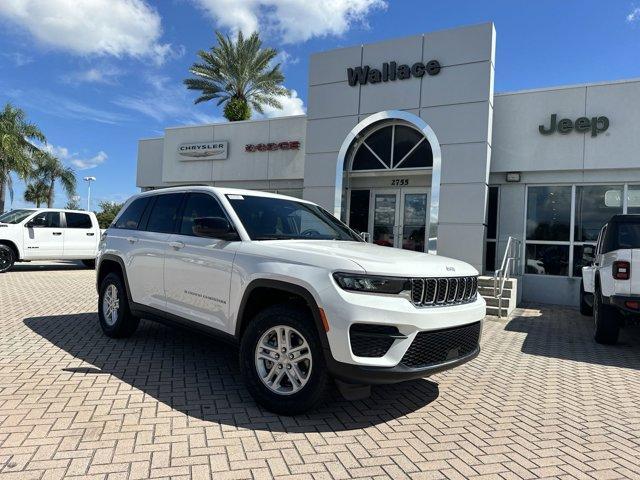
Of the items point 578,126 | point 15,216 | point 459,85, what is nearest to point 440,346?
point 459,85

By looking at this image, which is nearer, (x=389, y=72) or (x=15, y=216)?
(x=389, y=72)

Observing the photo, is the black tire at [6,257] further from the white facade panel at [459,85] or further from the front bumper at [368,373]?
the front bumper at [368,373]

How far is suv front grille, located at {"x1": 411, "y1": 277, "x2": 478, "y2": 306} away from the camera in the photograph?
12.0 feet

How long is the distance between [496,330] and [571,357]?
5.93 ft

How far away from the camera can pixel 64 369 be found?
15.6ft

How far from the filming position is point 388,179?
13.6 meters

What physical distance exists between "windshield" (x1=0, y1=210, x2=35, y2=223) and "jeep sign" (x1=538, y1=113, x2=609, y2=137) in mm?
14109

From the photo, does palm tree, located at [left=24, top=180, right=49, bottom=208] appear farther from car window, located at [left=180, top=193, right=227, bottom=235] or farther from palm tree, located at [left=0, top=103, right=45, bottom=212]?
car window, located at [left=180, top=193, right=227, bottom=235]

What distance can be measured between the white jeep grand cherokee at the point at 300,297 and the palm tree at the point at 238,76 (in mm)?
20040

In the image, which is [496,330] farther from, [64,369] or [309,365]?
[64,369]

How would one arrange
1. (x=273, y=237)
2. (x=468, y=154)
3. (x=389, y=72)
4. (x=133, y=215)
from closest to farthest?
1. (x=273, y=237)
2. (x=133, y=215)
3. (x=468, y=154)
4. (x=389, y=72)

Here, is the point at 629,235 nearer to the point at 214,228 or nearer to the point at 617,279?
the point at 617,279

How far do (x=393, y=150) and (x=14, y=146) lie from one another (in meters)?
22.1

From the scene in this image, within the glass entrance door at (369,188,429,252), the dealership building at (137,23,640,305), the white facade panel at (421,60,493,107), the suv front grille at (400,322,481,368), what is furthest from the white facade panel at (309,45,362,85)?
the suv front grille at (400,322,481,368)
